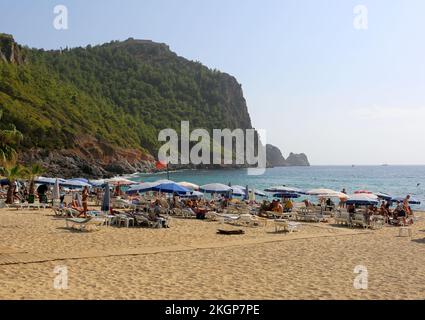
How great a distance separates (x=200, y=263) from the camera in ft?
34.2

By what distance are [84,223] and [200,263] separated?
19.6ft

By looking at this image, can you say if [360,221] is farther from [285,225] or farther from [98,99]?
[98,99]

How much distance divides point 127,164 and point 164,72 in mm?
109108

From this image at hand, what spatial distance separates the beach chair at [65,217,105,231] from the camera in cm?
1498

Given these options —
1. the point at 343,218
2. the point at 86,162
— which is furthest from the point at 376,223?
the point at 86,162

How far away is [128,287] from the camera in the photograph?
797 centimetres

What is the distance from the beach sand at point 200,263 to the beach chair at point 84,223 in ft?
1.19

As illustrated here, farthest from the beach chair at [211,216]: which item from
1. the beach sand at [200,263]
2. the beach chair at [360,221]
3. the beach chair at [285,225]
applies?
the beach chair at [360,221]

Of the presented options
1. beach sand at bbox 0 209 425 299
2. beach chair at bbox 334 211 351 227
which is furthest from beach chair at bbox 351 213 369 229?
beach sand at bbox 0 209 425 299

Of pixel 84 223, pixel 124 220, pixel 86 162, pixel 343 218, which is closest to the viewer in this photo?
pixel 84 223

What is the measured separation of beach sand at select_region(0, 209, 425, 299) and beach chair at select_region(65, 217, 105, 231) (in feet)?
1.19

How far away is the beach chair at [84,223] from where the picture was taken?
15.0m

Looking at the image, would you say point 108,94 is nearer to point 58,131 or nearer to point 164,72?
point 164,72
